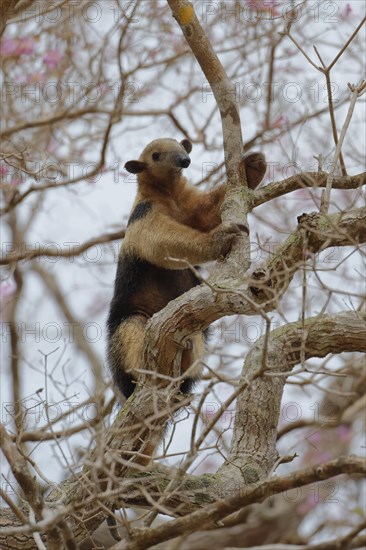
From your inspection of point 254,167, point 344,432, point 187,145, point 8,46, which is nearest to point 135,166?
point 187,145

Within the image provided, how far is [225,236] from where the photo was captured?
674 cm

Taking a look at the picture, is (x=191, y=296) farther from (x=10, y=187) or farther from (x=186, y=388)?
(x=10, y=187)

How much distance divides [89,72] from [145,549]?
24.3ft

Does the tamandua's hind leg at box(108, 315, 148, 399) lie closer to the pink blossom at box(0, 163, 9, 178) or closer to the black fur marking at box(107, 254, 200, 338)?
the black fur marking at box(107, 254, 200, 338)

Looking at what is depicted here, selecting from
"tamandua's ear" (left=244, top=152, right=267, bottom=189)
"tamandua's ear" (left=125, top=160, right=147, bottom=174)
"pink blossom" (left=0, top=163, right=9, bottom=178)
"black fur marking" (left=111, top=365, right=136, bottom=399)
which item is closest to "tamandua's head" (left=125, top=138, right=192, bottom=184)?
"tamandua's ear" (left=125, top=160, right=147, bottom=174)

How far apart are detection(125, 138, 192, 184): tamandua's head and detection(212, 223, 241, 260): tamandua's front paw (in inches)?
64.5

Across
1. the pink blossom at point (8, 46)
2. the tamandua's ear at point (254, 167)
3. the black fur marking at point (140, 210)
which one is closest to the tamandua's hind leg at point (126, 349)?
the black fur marking at point (140, 210)

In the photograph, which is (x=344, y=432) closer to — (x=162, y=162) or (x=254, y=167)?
(x=162, y=162)

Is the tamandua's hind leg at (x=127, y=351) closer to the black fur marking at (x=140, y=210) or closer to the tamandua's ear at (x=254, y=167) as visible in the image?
the black fur marking at (x=140, y=210)

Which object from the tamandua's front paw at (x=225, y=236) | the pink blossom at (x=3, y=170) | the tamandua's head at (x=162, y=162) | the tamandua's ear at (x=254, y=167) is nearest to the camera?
the tamandua's front paw at (x=225, y=236)

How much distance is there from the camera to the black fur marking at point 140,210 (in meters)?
8.05

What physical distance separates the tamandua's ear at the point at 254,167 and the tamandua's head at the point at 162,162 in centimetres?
Answer: 130

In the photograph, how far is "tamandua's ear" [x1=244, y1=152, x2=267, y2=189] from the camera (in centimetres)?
711

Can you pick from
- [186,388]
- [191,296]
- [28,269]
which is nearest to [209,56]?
[191,296]
